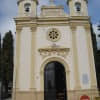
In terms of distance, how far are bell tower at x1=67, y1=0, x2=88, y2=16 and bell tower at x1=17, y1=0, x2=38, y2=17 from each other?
11.0 feet

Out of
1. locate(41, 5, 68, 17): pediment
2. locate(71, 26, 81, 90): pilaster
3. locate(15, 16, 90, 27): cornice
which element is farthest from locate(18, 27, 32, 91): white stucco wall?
locate(71, 26, 81, 90): pilaster

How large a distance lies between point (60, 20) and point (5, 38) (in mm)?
11760

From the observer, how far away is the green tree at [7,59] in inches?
897

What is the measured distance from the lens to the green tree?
22.8 metres

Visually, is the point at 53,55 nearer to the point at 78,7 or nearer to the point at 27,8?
the point at 27,8

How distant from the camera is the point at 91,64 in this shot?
14719 mm

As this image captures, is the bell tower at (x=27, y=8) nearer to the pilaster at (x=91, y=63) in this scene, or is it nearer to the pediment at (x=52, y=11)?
the pediment at (x=52, y=11)

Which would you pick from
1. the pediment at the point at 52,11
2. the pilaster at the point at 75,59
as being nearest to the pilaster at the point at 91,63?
the pilaster at the point at 75,59

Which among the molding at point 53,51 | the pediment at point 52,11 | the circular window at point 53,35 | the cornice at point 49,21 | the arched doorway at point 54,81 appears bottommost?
the arched doorway at point 54,81

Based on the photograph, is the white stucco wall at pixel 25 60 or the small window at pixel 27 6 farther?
the small window at pixel 27 6

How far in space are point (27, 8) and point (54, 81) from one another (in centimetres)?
730

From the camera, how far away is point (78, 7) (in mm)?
16797

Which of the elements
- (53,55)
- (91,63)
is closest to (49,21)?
(53,55)

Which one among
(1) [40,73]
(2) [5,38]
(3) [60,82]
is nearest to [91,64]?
(3) [60,82]
